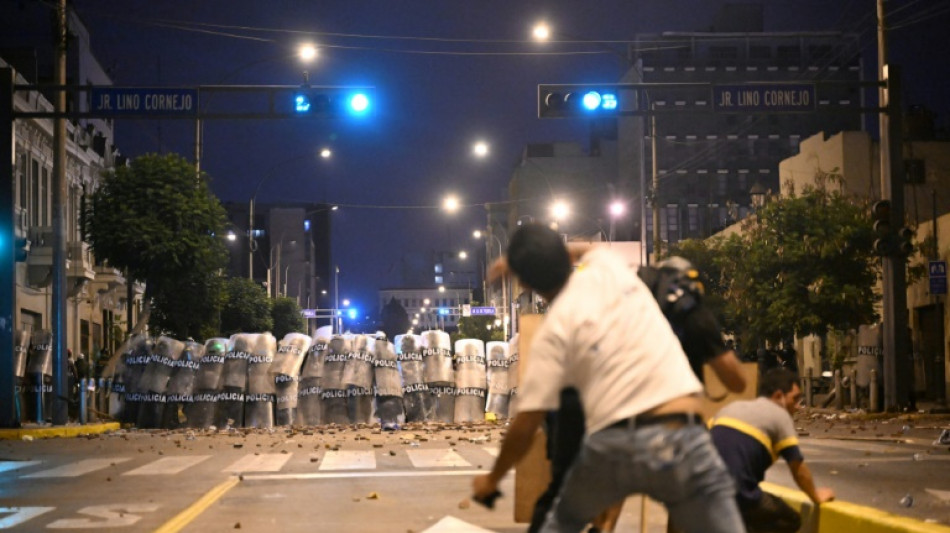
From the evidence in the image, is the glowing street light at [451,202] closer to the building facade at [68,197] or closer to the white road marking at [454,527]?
the building facade at [68,197]

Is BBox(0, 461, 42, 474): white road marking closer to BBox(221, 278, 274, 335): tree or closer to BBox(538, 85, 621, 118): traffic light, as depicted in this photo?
BBox(538, 85, 621, 118): traffic light

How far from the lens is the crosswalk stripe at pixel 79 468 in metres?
15.8

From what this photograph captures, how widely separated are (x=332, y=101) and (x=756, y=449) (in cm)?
2013

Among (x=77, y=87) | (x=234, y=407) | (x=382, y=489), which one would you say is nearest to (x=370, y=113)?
(x=77, y=87)

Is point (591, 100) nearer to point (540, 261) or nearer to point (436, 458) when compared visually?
point (436, 458)

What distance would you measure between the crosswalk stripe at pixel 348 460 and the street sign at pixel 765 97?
10.8 meters

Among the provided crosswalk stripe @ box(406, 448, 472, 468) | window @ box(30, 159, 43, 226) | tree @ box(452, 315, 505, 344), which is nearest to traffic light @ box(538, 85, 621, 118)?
crosswalk stripe @ box(406, 448, 472, 468)

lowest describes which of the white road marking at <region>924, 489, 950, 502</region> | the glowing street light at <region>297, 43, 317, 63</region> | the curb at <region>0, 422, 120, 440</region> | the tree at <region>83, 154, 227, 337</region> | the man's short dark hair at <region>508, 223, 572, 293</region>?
the curb at <region>0, 422, 120, 440</region>

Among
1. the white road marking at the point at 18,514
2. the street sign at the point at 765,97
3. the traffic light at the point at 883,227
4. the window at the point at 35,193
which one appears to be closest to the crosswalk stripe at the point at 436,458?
the white road marking at the point at 18,514

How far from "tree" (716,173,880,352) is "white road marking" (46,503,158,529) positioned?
26.1 meters

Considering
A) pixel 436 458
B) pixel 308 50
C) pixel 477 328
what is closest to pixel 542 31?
pixel 308 50

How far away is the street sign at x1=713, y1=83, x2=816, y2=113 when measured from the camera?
84.6ft

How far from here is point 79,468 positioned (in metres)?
16.8

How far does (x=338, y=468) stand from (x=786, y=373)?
9338 mm
